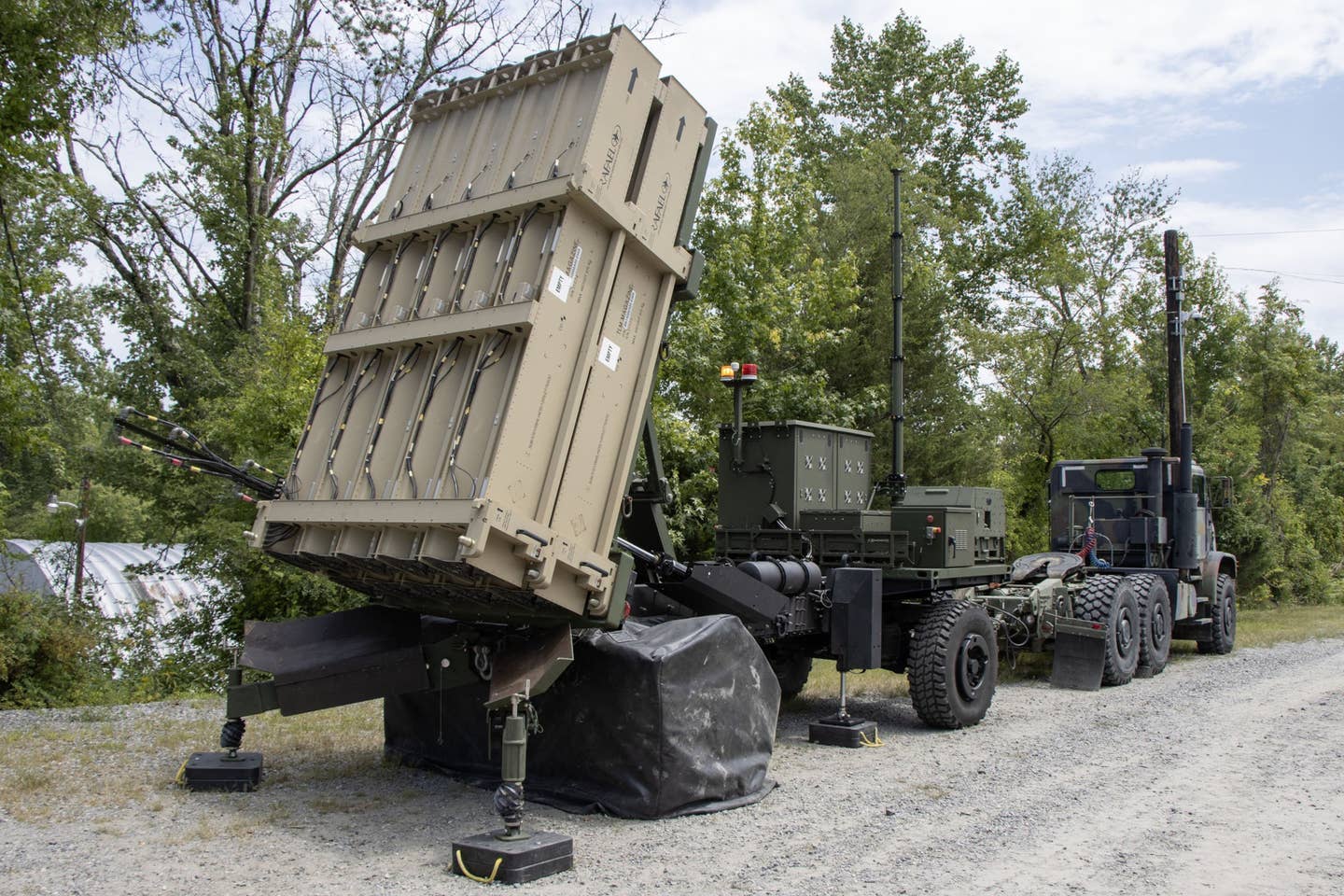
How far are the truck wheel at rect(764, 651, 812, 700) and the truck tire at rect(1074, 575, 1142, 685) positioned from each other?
3.66 metres

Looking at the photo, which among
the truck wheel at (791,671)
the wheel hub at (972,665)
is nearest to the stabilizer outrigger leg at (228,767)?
the truck wheel at (791,671)

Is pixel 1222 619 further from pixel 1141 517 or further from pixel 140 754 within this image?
pixel 140 754

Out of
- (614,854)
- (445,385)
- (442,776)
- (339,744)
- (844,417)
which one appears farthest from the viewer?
(844,417)

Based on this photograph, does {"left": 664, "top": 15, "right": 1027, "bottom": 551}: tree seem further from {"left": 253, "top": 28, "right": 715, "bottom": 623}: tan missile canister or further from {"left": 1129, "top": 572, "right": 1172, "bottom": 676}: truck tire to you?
{"left": 253, "top": 28, "right": 715, "bottom": 623}: tan missile canister

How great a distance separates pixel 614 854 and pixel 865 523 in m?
4.69

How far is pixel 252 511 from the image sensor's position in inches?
580

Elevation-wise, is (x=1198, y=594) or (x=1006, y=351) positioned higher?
(x=1006, y=351)

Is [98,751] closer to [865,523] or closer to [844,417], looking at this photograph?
[865,523]

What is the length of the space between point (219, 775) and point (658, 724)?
276cm

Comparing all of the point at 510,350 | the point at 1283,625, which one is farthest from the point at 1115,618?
the point at 1283,625

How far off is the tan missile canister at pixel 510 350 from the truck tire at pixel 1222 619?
12573 millimetres

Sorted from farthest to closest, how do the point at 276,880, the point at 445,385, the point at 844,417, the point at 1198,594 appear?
Answer: the point at 844,417 → the point at 1198,594 → the point at 445,385 → the point at 276,880

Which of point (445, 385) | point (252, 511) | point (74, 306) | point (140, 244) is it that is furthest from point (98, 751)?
point (74, 306)

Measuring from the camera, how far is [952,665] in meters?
9.32
